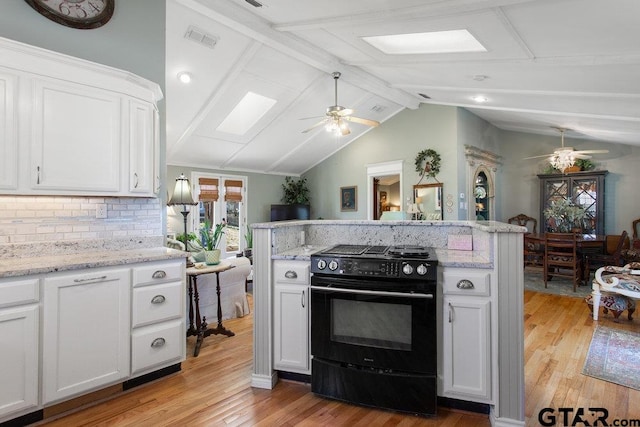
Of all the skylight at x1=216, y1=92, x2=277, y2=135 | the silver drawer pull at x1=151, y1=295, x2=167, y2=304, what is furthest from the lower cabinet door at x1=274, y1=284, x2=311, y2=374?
the skylight at x1=216, y1=92, x2=277, y2=135

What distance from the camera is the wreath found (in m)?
6.70

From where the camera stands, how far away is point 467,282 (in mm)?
2100

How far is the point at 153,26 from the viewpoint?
2.96 metres

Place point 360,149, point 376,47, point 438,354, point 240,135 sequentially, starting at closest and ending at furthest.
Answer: point 438,354 < point 376,47 < point 240,135 < point 360,149

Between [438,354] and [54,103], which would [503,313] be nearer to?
[438,354]

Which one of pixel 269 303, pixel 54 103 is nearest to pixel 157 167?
pixel 54 103

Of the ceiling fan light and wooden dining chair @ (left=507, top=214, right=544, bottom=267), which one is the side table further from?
the ceiling fan light

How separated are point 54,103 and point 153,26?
1163 mm

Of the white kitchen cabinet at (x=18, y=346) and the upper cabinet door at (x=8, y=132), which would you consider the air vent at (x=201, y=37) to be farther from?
the white kitchen cabinet at (x=18, y=346)

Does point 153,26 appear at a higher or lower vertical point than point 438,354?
higher

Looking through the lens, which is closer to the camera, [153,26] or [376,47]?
[153,26]

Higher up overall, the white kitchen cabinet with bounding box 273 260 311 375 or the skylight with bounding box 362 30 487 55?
the skylight with bounding box 362 30 487 55

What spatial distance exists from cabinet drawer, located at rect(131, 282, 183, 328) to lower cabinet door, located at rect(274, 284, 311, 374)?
2.65 ft

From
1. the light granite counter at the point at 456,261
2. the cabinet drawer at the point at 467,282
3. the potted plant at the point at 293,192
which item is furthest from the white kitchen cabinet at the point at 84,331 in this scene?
the potted plant at the point at 293,192
